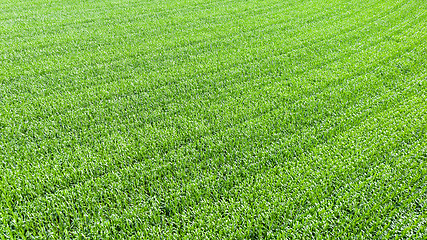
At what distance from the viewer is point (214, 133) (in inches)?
116

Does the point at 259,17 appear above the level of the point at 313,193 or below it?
above

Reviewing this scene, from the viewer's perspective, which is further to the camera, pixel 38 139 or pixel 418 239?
pixel 38 139

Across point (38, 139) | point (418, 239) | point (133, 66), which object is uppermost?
point (133, 66)

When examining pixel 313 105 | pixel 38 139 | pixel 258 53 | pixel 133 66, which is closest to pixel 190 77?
pixel 133 66

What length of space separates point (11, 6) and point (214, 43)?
200 inches

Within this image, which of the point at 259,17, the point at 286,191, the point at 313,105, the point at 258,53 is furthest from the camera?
the point at 259,17

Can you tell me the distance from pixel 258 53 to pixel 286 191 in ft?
9.19

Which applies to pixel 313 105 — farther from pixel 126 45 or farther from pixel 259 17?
pixel 259 17

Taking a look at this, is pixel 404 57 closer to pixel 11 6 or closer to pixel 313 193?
pixel 313 193

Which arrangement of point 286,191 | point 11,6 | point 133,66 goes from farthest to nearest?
1. point 11,6
2. point 133,66
3. point 286,191

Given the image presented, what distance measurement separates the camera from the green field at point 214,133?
2.10 meters

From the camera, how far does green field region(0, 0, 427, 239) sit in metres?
2.10

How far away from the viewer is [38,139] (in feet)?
9.32

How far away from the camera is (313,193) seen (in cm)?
225
